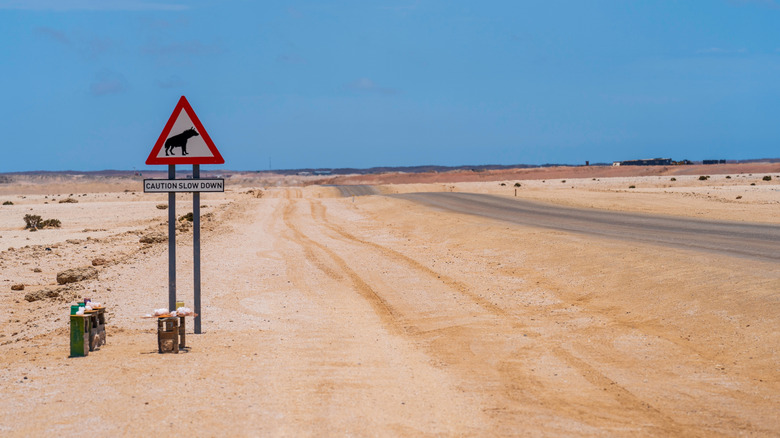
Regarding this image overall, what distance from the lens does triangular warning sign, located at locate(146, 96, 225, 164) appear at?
8656 millimetres

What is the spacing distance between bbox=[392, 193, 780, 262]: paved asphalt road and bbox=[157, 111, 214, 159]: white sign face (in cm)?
1003

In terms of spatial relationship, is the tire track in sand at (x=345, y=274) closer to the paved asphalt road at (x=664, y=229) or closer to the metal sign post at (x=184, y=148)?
the metal sign post at (x=184, y=148)

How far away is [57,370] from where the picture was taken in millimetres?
7516

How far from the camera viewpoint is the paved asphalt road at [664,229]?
51.4ft

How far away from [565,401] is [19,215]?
44.8m

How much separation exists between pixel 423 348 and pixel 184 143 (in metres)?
3.64

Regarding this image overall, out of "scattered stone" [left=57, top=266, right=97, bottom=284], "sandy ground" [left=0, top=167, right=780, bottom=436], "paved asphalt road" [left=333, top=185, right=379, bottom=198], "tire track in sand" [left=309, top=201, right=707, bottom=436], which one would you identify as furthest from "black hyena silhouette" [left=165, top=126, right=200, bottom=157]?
"paved asphalt road" [left=333, top=185, right=379, bottom=198]

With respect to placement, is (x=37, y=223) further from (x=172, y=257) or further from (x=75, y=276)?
(x=172, y=257)

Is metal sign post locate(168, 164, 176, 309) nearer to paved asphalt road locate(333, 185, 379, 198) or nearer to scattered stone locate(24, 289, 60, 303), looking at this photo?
scattered stone locate(24, 289, 60, 303)

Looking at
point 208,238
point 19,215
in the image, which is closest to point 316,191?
point 19,215

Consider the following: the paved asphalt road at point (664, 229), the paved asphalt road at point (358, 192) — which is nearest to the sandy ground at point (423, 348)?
the paved asphalt road at point (664, 229)

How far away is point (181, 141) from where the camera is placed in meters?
8.69

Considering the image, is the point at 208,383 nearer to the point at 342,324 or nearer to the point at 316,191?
the point at 342,324

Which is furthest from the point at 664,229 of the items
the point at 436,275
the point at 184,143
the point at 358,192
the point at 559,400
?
the point at 358,192
